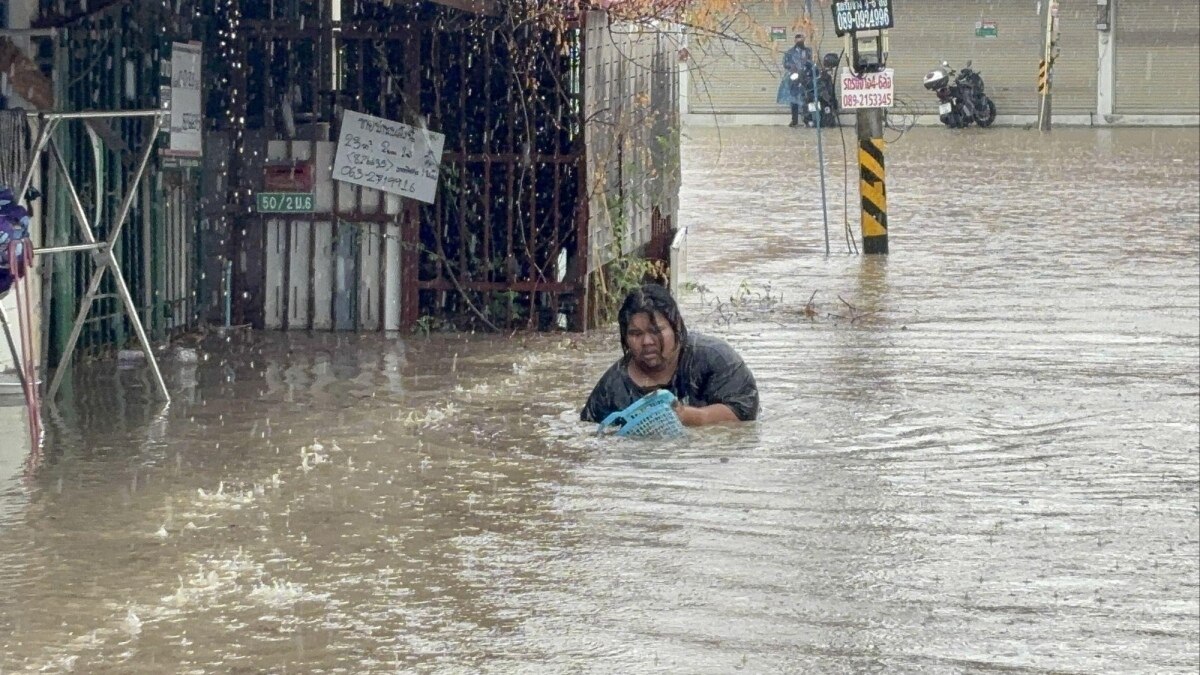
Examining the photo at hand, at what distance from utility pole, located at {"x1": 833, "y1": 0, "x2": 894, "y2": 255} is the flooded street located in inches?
126

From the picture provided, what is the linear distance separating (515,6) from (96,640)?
733 centimetres

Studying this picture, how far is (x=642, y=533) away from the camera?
7.81 m

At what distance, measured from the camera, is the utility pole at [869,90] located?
56.7 feet

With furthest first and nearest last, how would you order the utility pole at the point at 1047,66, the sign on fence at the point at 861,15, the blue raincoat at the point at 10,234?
the utility pole at the point at 1047,66, the sign on fence at the point at 861,15, the blue raincoat at the point at 10,234

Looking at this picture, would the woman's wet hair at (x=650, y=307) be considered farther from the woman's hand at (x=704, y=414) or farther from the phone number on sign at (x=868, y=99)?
the phone number on sign at (x=868, y=99)

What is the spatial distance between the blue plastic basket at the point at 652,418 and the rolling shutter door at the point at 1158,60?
35352 mm

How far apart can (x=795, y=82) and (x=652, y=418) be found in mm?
32712

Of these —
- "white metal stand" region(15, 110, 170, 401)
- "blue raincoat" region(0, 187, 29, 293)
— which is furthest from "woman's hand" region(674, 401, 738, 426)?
"blue raincoat" region(0, 187, 29, 293)

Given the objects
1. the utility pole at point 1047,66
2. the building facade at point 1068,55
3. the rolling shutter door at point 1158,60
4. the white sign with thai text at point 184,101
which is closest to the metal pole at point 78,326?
the white sign with thai text at point 184,101

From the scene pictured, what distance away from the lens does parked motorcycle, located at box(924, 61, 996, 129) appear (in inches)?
1601

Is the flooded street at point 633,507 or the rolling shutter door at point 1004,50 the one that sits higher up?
the rolling shutter door at point 1004,50

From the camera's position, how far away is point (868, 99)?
17625mm

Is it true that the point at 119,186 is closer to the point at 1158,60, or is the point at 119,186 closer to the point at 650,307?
the point at 650,307

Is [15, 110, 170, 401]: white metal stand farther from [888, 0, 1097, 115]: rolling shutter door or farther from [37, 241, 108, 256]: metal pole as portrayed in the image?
[888, 0, 1097, 115]: rolling shutter door
